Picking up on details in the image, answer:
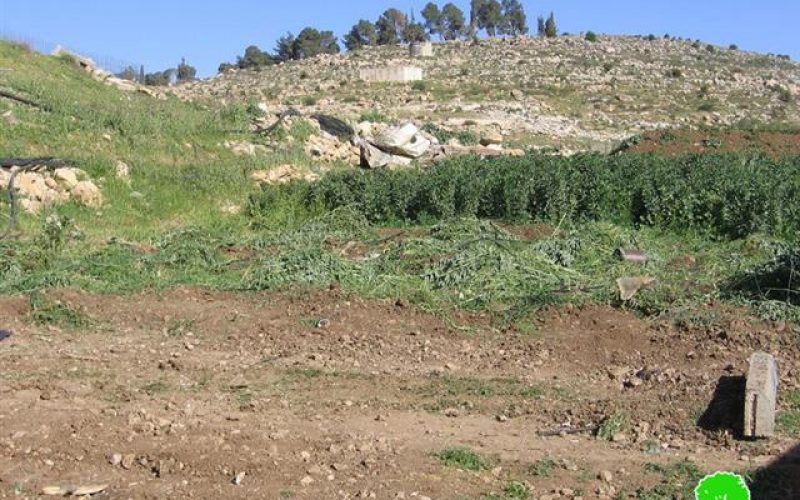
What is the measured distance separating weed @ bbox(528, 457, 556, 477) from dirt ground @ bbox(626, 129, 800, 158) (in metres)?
11.8

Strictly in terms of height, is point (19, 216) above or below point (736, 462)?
above

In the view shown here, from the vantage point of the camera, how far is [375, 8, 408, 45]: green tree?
7744cm

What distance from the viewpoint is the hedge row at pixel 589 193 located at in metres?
11.6

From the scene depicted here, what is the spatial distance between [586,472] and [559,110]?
112ft

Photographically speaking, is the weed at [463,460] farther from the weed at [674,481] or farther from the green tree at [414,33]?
the green tree at [414,33]

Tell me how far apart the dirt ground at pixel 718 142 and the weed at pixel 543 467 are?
465 inches

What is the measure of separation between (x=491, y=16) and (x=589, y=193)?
68.6 m

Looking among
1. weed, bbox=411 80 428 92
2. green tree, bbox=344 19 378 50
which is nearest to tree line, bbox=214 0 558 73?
green tree, bbox=344 19 378 50

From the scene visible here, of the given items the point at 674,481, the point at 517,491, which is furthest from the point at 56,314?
the point at 674,481

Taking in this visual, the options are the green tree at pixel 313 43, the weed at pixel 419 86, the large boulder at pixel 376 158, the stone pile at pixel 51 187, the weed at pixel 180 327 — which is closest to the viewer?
the weed at pixel 180 327

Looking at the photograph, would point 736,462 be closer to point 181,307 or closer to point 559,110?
point 181,307

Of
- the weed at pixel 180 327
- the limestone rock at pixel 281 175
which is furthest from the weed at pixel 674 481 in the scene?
the limestone rock at pixel 281 175

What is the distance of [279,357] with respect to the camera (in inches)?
306

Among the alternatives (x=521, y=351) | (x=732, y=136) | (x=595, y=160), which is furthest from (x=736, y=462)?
(x=732, y=136)
